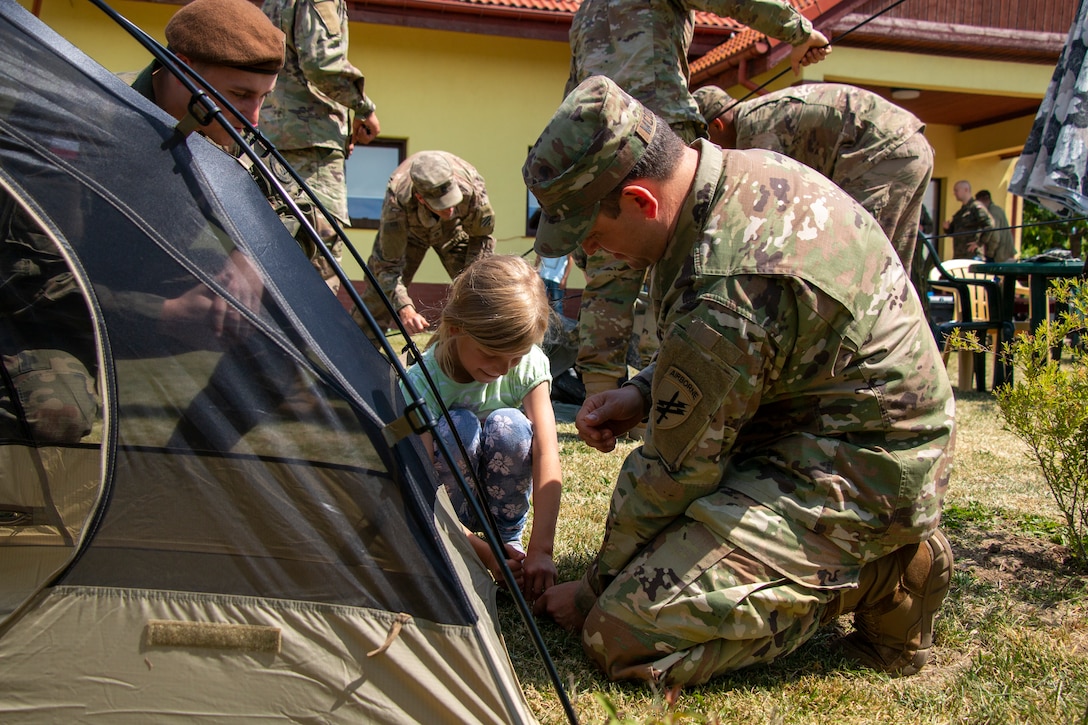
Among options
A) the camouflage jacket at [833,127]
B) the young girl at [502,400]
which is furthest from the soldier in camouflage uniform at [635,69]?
the young girl at [502,400]

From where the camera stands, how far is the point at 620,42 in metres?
4.23

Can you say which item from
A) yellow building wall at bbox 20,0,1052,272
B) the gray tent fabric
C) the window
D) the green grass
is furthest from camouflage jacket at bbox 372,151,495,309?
the window

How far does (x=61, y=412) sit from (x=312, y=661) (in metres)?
0.71

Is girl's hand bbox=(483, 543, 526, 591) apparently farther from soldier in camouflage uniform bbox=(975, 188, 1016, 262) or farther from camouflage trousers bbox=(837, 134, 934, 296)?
soldier in camouflage uniform bbox=(975, 188, 1016, 262)

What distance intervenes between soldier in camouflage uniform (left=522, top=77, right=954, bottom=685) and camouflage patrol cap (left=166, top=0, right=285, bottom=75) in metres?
1.04

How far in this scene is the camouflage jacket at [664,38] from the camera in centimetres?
413

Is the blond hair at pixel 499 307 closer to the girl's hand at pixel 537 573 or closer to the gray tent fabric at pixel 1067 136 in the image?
the girl's hand at pixel 537 573

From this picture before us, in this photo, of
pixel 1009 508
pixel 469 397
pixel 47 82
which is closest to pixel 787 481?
pixel 469 397

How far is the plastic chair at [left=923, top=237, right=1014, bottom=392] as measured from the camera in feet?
20.5

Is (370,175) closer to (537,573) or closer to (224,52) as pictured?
(224,52)

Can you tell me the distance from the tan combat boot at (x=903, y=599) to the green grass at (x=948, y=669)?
2.5 inches

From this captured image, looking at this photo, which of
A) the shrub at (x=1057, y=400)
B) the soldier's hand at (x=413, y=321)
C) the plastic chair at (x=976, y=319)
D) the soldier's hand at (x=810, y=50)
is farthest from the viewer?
the plastic chair at (x=976, y=319)

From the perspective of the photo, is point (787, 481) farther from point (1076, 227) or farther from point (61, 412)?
point (1076, 227)

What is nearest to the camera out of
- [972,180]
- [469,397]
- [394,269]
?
[469,397]
